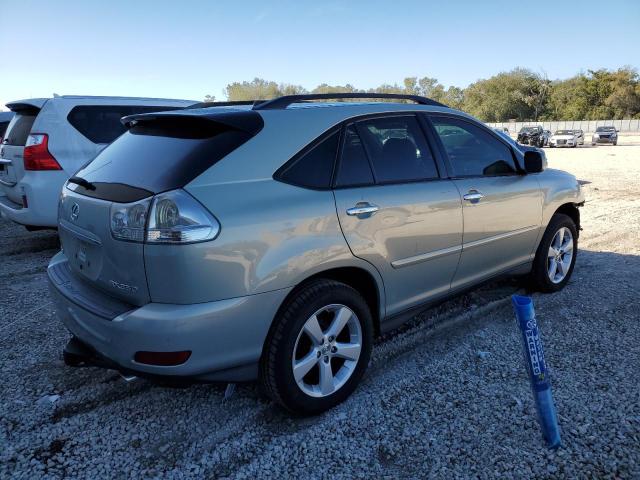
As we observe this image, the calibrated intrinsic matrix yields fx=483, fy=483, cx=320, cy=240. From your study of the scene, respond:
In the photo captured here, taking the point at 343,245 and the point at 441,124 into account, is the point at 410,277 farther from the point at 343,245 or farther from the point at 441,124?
the point at 441,124

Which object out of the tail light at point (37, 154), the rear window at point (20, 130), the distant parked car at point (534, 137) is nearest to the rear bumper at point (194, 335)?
the tail light at point (37, 154)

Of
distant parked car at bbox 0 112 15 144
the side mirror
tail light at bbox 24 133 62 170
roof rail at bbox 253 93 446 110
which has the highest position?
distant parked car at bbox 0 112 15 144

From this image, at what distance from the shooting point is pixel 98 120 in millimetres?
6137

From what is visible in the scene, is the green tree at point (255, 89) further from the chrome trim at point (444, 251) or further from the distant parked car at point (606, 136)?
the chrome trim at point (444, 251)

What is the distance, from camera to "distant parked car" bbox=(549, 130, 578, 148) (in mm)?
34031

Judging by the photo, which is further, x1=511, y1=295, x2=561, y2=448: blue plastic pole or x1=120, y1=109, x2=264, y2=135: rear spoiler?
x1=120, y1=109, x2=264, y2=135: rear spoiler

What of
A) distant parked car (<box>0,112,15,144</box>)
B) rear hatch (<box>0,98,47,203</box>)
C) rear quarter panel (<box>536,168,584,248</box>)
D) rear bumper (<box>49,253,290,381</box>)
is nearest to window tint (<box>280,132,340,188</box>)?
rear bumper (<box>49,253,290,381</box>)

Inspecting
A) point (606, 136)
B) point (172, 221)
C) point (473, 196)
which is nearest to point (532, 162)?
point (473, 196)

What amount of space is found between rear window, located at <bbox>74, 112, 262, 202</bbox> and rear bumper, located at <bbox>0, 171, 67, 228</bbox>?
334cm

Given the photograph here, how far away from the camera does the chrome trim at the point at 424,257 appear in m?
2.93

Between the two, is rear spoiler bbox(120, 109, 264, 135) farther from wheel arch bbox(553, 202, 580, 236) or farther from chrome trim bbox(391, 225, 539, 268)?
wheel arch bbox(553, 202, 580, 236)

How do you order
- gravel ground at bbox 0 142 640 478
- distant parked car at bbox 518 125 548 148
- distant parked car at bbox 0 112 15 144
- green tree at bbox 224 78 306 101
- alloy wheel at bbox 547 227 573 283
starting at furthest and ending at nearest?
green tree at bbox 224 78 306 101
distant parked car at bbox 518 125 548 148
distant parked car at bbox 0 112 15 144
alloy wheel at bbox 547 227 573 283
gravel ground at bbox 0 142 640 478

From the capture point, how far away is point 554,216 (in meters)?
4.35

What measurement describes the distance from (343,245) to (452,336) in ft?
5.05
